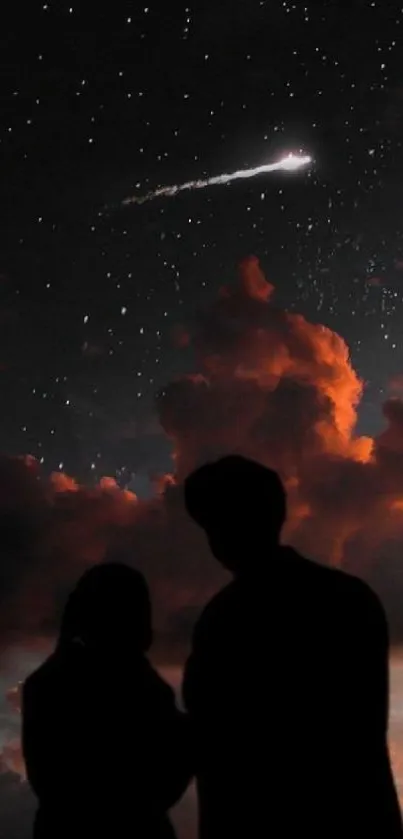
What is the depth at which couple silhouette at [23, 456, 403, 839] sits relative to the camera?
2.48 metres

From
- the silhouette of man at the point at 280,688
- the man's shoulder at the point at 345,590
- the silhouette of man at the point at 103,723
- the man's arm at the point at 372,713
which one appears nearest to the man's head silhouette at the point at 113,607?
the silhouette of man at the point at 103,723

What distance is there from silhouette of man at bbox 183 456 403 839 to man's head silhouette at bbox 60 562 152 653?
1.28 feet

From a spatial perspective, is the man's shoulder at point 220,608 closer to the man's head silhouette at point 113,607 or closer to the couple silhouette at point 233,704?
the couple silhouette at point 233,704

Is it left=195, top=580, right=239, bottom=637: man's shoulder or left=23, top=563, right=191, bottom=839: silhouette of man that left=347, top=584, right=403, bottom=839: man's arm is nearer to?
left=195, top=580, right=239, bottom=637: man's shoulder

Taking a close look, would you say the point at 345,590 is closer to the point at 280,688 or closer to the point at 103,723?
the point at 280,688

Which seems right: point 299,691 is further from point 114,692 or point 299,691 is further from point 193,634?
point 114,692

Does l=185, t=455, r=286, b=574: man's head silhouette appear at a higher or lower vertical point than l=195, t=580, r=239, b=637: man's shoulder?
higher

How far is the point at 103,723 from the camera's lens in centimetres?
296

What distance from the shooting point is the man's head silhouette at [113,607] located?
9.84 feet

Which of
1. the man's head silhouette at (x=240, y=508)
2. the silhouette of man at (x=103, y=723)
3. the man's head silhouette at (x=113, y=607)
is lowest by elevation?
the silhouette of man at (x=103, y=723)

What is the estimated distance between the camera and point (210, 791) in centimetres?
261

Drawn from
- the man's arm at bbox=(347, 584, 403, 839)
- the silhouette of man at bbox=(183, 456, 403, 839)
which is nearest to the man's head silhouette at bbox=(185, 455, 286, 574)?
the silhouette of man at bbox=(183, 456, 403, 839)

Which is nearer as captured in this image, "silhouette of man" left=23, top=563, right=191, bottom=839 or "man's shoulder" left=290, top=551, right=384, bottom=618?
"man's shoulder" left=290, top=551, right=384, bottom=618

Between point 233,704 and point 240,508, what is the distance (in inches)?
25.4
